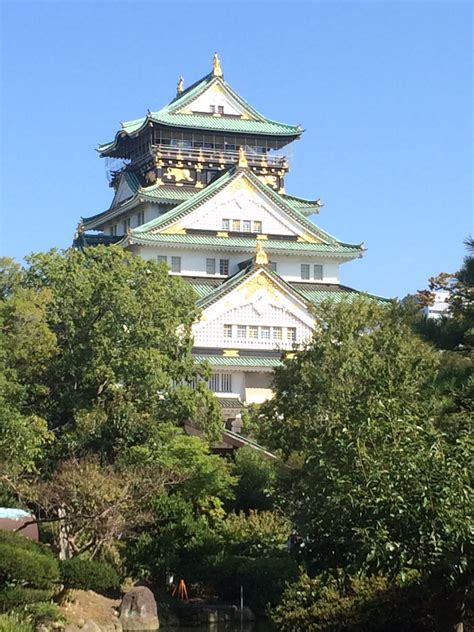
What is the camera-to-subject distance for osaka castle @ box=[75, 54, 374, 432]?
5088 centimetres

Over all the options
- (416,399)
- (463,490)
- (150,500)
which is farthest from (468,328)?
(150,500)

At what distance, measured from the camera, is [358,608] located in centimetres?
2083

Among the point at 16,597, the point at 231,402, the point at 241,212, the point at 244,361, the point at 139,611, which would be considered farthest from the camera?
the point at 241,212

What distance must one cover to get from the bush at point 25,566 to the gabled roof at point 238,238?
28.6 metres

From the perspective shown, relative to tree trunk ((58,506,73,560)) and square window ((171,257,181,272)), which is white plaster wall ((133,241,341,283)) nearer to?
square window ((171,257,181,272))

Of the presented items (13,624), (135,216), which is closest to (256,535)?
(13,624)

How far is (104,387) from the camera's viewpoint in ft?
105

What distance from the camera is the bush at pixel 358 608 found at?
20.4 metres

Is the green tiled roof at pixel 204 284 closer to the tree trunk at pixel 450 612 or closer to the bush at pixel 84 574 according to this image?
the bush at pixel 84 574

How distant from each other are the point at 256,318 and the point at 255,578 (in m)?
24.6

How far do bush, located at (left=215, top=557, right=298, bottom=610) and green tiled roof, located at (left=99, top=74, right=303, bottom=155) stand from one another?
32568mm

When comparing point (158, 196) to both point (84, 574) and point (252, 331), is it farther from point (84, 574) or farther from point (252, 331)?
point (84, 574)

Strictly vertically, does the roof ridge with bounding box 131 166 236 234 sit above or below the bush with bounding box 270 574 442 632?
above

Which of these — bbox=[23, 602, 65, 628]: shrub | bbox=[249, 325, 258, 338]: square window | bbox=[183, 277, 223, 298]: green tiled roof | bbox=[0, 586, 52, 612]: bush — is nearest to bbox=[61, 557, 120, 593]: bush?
bbox=[23, 602, 65, 628]: shrub
